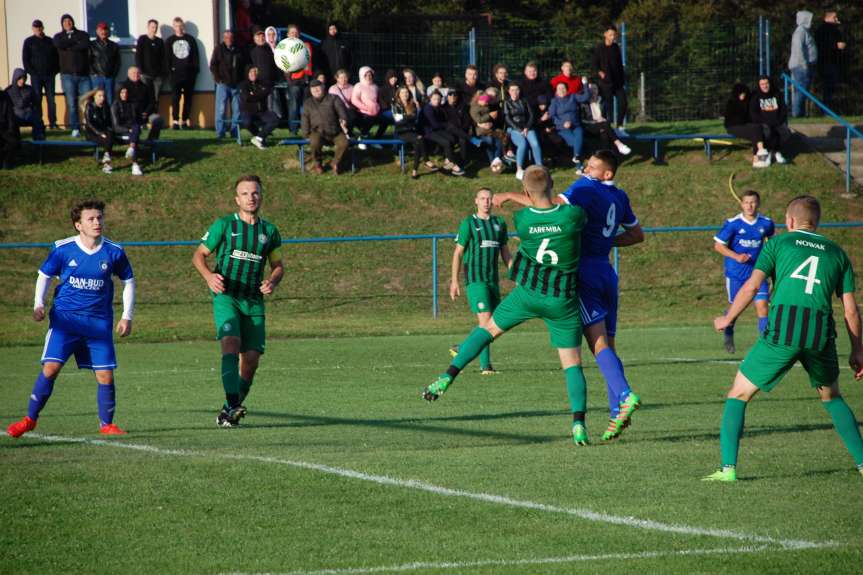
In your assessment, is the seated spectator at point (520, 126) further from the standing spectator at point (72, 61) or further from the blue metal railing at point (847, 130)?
the standing spectator at point (72, 61)

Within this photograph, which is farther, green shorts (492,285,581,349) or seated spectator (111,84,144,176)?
seated spectator (111,84,144,176)

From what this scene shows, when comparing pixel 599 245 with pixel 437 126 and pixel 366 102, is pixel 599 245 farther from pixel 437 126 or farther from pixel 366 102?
pixel 366 102

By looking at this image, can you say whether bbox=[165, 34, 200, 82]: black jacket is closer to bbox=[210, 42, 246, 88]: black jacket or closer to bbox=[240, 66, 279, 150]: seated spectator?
bbox=[210, 42, 246, 88]: black jacket

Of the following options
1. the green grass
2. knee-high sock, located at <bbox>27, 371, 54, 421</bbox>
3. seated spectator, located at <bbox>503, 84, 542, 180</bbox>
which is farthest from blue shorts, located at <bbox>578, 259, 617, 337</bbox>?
seated spectator, located at <bbox>503, 84, 542, 180</bbox>

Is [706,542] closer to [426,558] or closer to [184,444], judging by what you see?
[426,558]

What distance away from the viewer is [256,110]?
91.5 ft

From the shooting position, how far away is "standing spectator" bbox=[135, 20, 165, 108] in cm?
2856

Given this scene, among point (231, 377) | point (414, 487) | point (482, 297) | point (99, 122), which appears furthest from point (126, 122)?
point (414, 487)

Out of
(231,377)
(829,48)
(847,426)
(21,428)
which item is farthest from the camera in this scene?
(829,48)

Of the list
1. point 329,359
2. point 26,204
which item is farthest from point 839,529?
point 26,204

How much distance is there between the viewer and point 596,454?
332 inches

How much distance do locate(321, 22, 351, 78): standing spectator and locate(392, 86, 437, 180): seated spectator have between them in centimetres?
257

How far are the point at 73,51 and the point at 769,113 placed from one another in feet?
51.9

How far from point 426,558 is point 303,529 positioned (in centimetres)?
85
